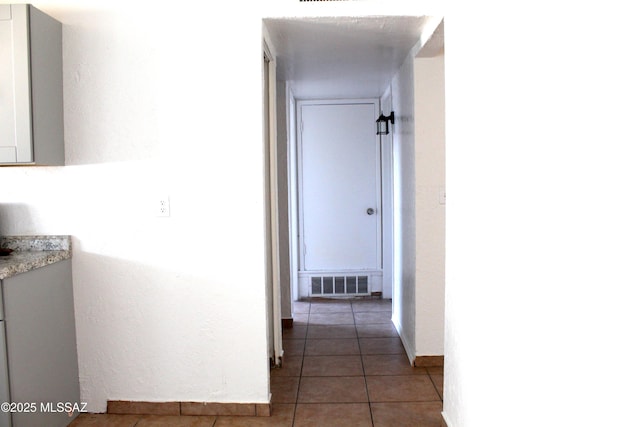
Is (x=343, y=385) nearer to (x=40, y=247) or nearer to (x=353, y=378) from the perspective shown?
(x=353, y=378)

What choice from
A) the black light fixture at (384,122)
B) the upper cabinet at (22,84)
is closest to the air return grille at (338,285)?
the black light fixture at (384,122)

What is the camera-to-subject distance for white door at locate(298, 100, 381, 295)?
4.84 metres

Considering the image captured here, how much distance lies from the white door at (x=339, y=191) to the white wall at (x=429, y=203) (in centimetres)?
190

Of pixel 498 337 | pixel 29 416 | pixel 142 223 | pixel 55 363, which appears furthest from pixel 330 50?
pixel 29 416

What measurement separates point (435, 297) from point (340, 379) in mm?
734

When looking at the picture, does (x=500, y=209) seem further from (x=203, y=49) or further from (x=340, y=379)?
(x=340, y=379)

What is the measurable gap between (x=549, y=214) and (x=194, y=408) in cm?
191

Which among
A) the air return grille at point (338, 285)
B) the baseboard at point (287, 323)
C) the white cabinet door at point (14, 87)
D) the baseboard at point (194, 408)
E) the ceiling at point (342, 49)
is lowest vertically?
the baseboard at point (194, 408)

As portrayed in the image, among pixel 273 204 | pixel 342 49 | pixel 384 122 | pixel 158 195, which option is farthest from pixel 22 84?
pixel 384 122

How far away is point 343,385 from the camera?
2.79 meters

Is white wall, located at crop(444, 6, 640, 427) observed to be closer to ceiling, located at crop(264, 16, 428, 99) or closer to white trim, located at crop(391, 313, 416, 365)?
ceiling, located at crop(264, 16, 428, 99)

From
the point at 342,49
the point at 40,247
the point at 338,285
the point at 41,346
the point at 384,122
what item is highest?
the point at 342,49

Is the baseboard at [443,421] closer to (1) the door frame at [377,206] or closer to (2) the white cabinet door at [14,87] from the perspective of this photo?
(2) the white cabinet door at [14,87]

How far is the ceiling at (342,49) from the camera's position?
7.92ft
